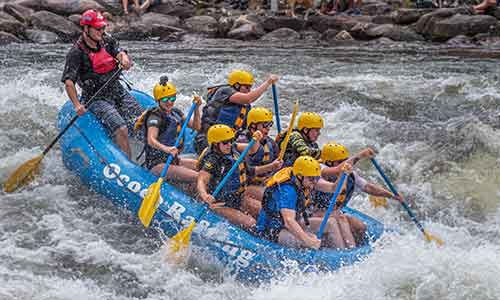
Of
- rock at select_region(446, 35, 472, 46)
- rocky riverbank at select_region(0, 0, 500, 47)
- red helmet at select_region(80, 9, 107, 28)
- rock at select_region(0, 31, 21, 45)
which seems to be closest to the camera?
red helmet at select_region(80, 9, 107, 28)

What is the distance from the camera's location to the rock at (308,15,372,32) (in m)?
18.0

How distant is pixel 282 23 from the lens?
59.6 ft

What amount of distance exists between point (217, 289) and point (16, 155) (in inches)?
161

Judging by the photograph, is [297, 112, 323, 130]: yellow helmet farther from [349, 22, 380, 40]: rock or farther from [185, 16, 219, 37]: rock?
[185, 16, 219, 37]: rock

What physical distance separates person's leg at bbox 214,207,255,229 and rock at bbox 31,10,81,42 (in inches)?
461

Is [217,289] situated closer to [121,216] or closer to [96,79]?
[121,216]

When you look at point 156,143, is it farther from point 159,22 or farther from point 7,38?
point 159,22

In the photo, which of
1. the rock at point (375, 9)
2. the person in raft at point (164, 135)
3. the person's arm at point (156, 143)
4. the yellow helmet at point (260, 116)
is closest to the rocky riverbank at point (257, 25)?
the rock at point (375, 9)

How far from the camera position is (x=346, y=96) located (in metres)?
12.0

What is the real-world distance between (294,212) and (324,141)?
4301mm

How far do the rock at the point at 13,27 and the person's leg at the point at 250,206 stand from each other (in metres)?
11.8

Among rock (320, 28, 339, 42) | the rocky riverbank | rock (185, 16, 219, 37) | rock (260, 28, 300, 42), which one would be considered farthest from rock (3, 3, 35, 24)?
rock (320, 28, 339, 42)

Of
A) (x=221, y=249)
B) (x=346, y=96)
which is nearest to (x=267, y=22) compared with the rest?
(x=346, y=96)

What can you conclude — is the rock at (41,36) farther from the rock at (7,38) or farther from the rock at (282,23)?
the rock at (282,23)
